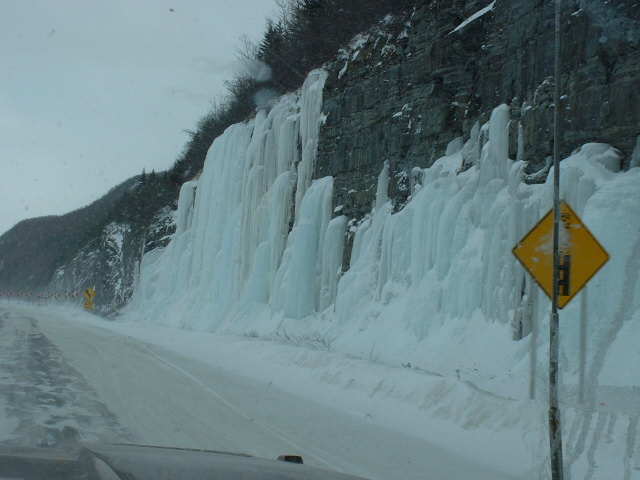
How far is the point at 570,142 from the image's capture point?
11.9 m

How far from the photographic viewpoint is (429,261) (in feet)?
49.9

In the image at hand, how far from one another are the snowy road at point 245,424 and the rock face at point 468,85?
19.5 feet

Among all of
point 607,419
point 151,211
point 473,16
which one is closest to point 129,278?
point 151,211

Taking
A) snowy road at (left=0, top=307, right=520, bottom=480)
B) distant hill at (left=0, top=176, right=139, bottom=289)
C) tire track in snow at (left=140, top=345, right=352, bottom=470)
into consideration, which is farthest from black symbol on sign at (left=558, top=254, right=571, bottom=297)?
distant hill at (left=0, top=176, right=139, bottom=289)

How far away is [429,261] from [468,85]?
4.18 m

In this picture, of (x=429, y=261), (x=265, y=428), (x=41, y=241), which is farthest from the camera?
(x=41, y=241)

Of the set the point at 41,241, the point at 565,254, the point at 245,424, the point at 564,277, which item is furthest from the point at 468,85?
the point at 41,241

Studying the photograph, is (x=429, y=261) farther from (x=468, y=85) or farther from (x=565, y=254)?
(x=565, y=254)

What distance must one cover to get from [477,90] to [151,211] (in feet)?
134

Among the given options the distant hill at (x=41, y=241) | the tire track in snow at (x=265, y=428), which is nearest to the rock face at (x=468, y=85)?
the tire track in snow at (x=265, y=428)

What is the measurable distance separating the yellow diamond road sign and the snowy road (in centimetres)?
211

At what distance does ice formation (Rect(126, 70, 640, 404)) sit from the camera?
10.2 meters

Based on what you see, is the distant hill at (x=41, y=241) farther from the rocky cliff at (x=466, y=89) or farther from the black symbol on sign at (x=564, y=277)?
the black symbol on sign at (x=564, y=277)

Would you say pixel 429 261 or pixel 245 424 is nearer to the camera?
pixel 245 424
